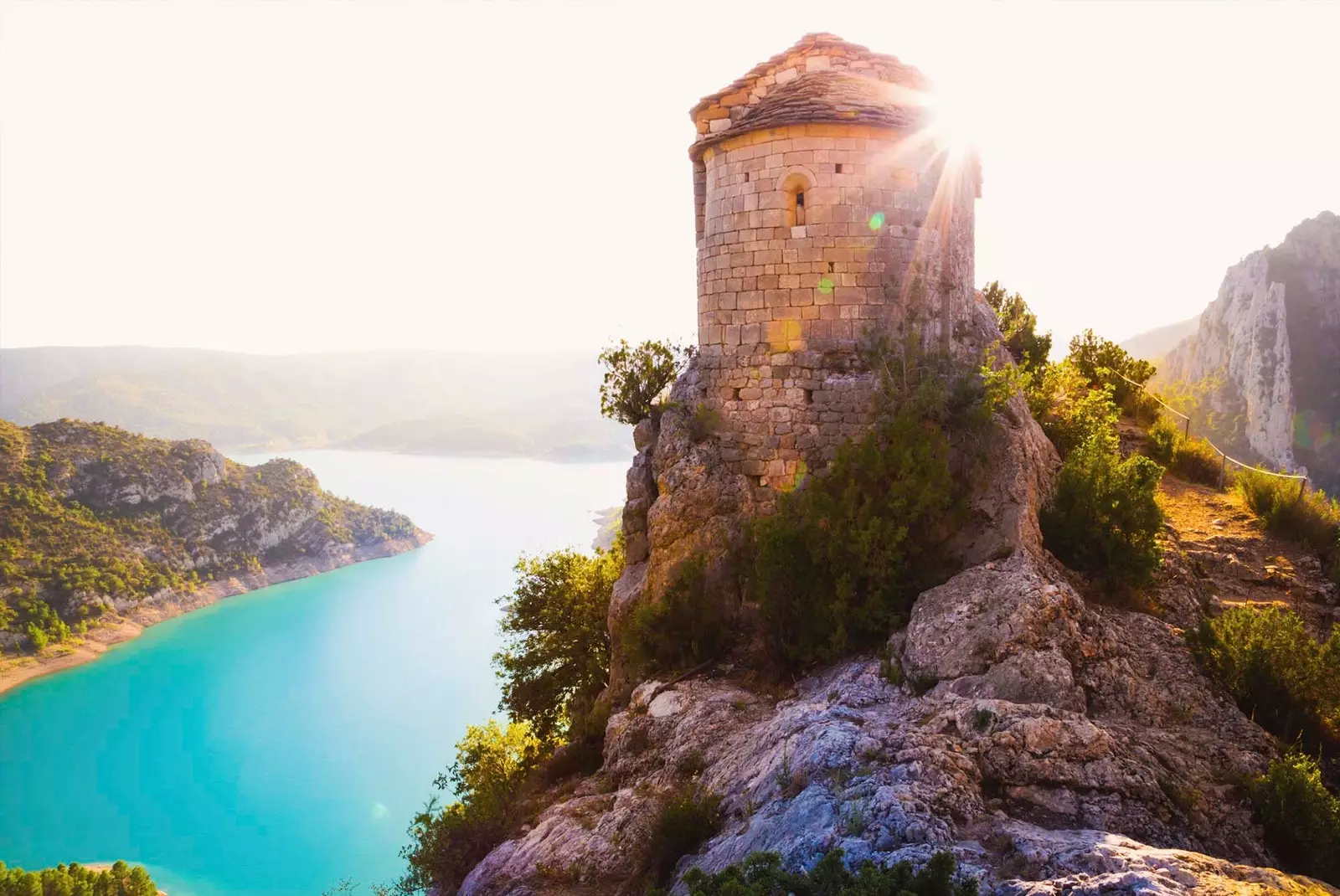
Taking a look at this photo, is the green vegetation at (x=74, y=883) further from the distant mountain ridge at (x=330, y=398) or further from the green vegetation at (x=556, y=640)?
the distant mountain ridge at (x=330, y=398)

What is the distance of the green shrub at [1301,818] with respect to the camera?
5090mm

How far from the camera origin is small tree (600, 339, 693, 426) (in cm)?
1257

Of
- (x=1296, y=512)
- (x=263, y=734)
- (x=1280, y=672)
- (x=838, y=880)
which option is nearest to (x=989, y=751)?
(x=838, y=880)

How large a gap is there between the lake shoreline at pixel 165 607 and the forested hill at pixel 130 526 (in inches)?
8.8

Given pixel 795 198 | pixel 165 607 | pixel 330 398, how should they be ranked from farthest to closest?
pixel 330 398 < pixel 165 607 < pixel 795 198

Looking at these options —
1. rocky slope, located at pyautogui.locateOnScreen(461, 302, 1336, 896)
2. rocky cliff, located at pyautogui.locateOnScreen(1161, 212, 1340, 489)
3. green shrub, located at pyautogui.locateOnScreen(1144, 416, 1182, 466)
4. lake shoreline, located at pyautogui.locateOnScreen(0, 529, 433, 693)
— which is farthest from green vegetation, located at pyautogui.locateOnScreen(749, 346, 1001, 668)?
lake shoreline, located at pyautogui.locateOnScreen(0, 529, 433, 693)

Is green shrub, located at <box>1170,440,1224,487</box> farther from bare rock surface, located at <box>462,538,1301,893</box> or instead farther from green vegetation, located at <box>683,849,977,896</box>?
green vegetation, located at <box>683,849,977,896</box>

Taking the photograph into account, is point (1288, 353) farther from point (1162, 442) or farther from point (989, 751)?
point (989, 751)

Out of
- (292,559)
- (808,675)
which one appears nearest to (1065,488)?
(808,675)

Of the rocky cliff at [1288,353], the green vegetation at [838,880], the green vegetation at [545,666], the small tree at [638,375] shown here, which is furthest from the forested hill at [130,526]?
the rocky cliff at [1288,353]

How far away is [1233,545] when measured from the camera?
32.2 ft

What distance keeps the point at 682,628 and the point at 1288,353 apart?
157 ft

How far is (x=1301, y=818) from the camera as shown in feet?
17.2

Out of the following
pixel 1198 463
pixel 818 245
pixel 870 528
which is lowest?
pixel 870 528
